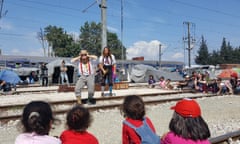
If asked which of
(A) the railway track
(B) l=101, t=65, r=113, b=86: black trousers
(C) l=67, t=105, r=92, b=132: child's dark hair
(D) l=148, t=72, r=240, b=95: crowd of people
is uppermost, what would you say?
(B) l=101, t=65, r=113, b=86: black trousers

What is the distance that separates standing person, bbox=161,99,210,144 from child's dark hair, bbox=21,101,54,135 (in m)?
1.16

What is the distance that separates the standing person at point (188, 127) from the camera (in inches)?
92.2

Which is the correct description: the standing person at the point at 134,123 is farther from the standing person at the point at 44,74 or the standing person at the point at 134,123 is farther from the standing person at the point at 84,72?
the standing person at the point at 44,74

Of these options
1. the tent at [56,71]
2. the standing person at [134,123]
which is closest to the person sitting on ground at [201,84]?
the standing person at [134,123]

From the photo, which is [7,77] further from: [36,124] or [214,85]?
[36,124]

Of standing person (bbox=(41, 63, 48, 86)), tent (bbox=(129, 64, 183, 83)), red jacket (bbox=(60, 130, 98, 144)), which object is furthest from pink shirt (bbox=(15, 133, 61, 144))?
tent (bbox=(129, 64, 183, 83))

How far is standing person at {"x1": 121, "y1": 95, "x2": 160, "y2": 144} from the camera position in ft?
9.14

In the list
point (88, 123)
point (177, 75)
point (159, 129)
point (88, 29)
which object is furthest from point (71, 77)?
point (88, 29)

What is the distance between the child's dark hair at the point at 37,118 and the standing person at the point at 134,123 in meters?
0.94

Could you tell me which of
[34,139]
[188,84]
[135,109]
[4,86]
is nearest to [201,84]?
[188,84]

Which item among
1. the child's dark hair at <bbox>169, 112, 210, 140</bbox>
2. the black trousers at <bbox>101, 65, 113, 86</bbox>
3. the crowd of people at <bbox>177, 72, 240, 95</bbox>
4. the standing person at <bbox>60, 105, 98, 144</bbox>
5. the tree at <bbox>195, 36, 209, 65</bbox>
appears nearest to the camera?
the child's dark hair at <bbox>169, 112, 210, 140</bbox>

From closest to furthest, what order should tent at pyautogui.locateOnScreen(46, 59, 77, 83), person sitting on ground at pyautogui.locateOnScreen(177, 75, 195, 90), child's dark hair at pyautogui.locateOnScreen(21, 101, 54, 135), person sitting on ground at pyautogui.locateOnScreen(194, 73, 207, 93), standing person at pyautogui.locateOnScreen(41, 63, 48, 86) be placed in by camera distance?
child's dark hair at pyautogui.locateOnScreen(21, 101, 54, 135) → person sitting on ground at pyautogui.locateOnScreen(194, 73, 207, 93) → person sitting on ground at pyautogui.locateOnScreen(177, 75, 195, 90) → standing person at pyautogui.locateOnScreen(41, 63, 48, 86) → tent at pyautogui.locateOnScreen(46, 59, 77, 83)

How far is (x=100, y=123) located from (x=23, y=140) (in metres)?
3.88

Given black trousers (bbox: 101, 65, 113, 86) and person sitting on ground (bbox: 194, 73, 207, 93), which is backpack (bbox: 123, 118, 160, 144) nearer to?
black trousers (bbox: 101, 65, 113, 86)
